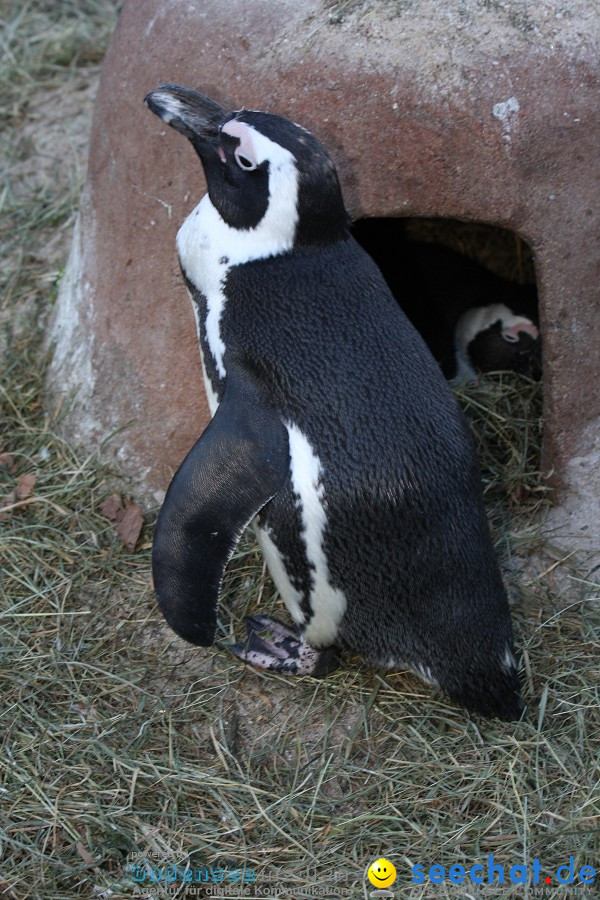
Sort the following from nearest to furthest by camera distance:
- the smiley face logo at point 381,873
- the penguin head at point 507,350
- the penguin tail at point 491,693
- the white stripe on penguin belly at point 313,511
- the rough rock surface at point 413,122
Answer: the smiley face logo at point 381,873, the white stripe on penguin belly at point 313,511, the penguin tail at point 491,693, the rough rock surface at point 413,122, the penguin head at point 507,350

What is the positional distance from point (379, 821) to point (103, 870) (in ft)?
2.10

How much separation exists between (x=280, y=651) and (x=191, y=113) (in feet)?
4.65

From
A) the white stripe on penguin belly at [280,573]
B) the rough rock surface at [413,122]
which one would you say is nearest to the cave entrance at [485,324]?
the rough rock surface at [413,122]

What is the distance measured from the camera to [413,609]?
8.25 ft

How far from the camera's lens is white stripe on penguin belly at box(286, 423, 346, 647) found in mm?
2455

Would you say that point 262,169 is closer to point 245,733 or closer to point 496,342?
point 245,733

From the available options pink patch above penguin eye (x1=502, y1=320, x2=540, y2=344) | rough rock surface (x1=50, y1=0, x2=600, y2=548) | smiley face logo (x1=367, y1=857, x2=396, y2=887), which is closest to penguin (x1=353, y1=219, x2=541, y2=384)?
pink patch above penguin eye (x1=502, y1=320, x2=540, y2=344)

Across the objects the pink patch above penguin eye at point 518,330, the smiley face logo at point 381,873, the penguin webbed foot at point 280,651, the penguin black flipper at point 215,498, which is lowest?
the smiley face logo at point 381,873

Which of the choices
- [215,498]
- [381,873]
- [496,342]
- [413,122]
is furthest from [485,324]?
[381,873]

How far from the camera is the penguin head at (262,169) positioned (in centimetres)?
249

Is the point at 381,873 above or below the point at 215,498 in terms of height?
below

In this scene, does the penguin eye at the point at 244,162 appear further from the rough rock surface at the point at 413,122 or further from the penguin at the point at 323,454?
the rough rock surface at the point at 413,122

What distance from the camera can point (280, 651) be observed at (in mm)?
2889

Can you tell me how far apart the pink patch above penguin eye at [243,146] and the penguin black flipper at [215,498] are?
1.57 feet
